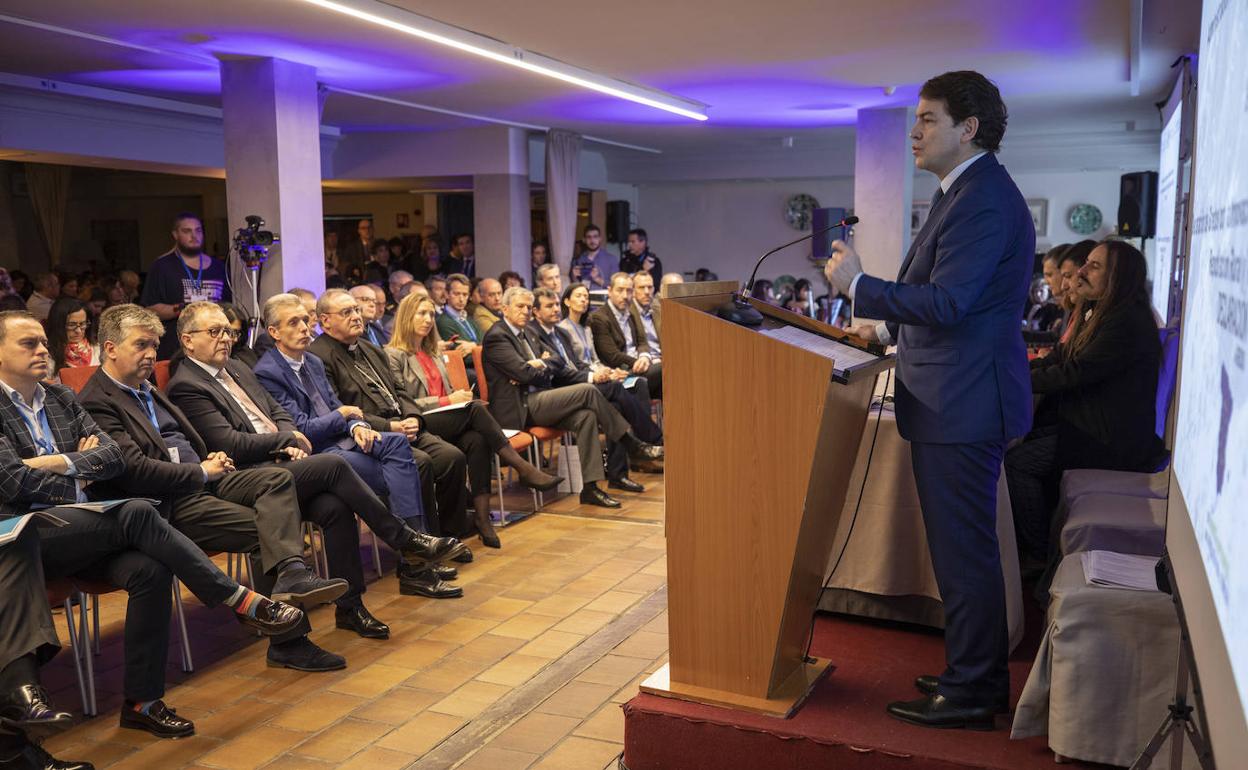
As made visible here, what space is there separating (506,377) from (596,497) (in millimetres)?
832

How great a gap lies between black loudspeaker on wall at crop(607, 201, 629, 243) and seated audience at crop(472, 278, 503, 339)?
7413 mm

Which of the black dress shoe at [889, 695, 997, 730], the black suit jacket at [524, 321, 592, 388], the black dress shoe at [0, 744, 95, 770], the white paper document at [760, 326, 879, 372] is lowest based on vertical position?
the black dress shoe at [0, 744, 95, 770]

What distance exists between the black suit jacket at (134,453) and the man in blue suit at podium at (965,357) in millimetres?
2321

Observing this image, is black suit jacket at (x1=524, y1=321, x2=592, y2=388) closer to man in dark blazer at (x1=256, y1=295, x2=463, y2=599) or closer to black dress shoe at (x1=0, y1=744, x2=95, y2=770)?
man in dark blazer at (x1=256, y1=295, x2=463, y2=599)

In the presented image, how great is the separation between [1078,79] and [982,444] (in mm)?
7213

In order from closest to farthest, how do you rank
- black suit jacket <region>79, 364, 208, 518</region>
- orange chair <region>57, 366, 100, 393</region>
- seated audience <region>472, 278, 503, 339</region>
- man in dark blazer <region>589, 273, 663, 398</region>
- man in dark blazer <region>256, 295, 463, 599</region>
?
black suit jacket <region>79, 364, 208, 518</region> → orange chair <region>57, 366, 100, 393</region> → man in dark blazer <region>256, 295, 463, 599</region> → man in dark blazer <region>589, 273, 663, 398</region> → seated audience <region>472, 278, 503, 339</region>

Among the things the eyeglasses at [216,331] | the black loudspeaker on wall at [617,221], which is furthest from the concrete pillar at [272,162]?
the black loudspeaker on wall at [617,221]

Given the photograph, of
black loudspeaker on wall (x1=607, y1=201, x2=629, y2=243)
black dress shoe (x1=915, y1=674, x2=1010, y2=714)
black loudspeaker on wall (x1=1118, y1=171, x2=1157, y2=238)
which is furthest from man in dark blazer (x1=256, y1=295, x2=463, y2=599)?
black loudspeaker on wall (x1=607, y1=201, x2=629, y2=243)

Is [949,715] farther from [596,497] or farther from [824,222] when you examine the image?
[824,222]

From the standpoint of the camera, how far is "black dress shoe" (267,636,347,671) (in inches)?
141

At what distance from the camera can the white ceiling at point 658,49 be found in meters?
5.93

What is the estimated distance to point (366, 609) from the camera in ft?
13.4

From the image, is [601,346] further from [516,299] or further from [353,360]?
[353,360]

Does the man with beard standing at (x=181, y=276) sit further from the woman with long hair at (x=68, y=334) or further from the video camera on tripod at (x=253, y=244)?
the woman with long hair at (x=68, y=334)
